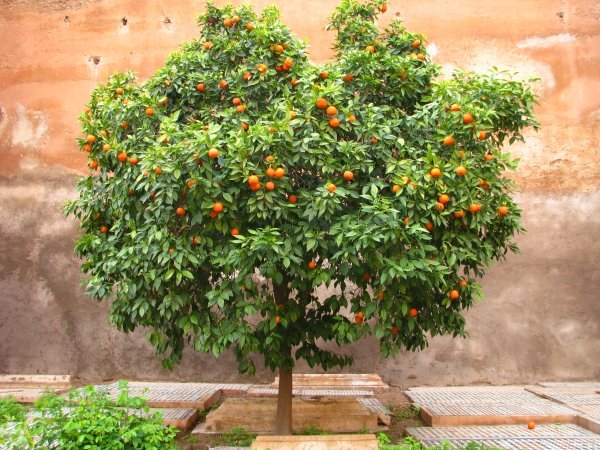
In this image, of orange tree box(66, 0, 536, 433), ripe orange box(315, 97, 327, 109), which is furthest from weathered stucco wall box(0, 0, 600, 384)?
ripe orange box(315, 97, 327, 109)

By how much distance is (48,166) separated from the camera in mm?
8062

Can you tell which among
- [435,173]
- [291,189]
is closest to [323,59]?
[291,189]

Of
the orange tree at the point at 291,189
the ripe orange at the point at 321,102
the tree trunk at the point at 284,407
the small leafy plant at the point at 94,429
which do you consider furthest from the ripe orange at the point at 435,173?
the small leafy plant at the point at 94,429

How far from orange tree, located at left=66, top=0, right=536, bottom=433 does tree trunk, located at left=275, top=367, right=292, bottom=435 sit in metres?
0.01

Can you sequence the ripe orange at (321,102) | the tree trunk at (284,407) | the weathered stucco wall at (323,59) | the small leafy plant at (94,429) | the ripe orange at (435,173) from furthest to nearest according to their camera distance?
1. the weathered stucco wall at (323,59)
2. the tree trunk at (284,407)
3. the ripe orange at (321,102)
4. the ripe orange at (435,173)
5. the small leafy plant at (94,429)

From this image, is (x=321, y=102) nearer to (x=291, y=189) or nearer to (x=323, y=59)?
(x=291, y=189)

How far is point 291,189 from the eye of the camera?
3.96 meters

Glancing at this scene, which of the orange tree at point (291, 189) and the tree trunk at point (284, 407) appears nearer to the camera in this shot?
the orange tree at point (291, 189)

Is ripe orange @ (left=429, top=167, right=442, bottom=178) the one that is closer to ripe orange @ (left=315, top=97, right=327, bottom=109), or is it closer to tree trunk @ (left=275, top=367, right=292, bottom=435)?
ripe orange @ (left=315, top=97, right=327, bottom=109)

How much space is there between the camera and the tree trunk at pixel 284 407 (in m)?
4.72

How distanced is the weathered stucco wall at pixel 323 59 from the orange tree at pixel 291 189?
3363 mm

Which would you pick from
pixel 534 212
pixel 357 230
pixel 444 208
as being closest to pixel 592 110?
pixel 534 212

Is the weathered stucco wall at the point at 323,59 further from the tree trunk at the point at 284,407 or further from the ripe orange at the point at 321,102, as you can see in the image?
the ripe orange at the point at 321,102

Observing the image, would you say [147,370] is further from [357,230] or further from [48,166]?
[357,230]
